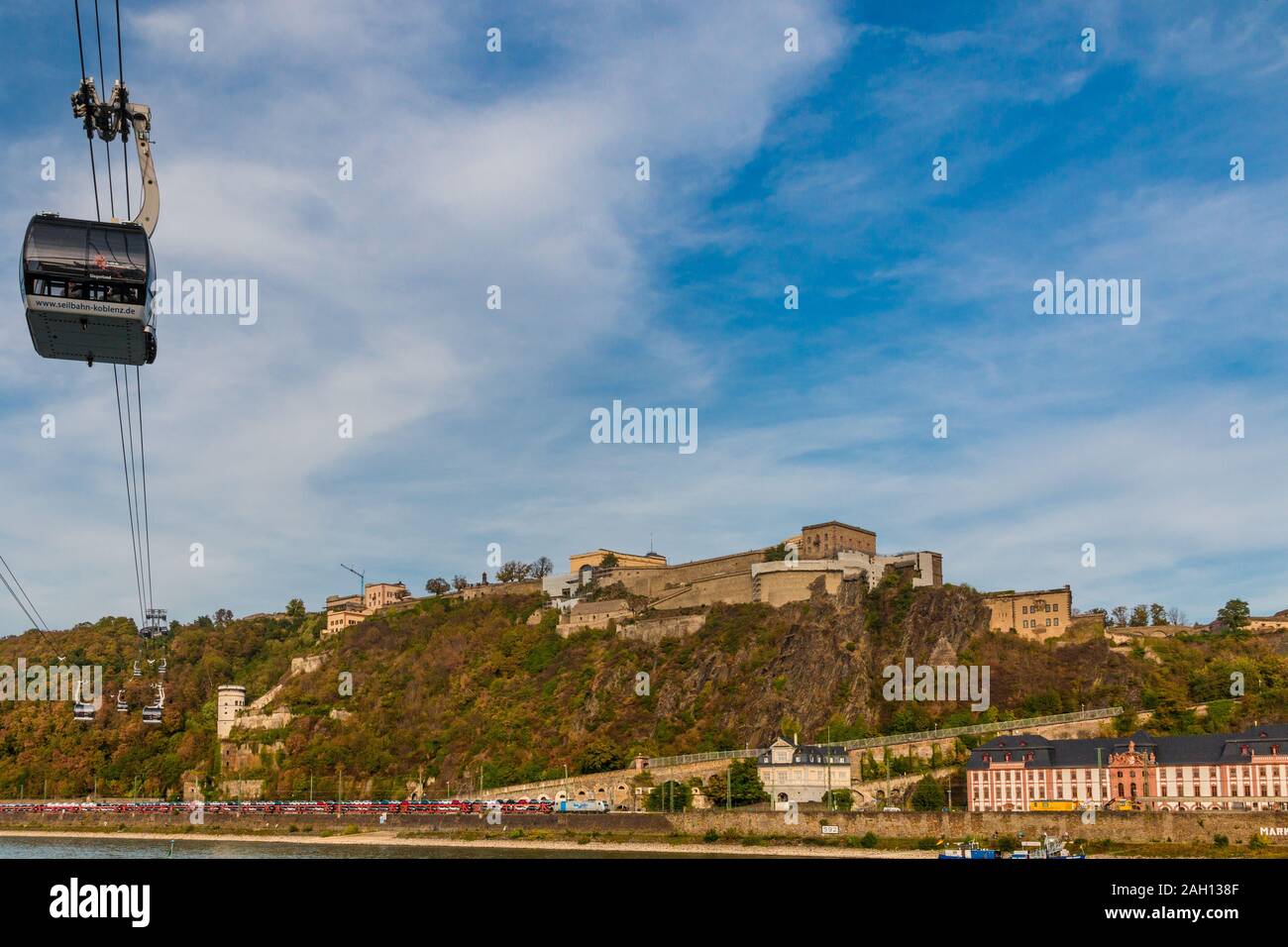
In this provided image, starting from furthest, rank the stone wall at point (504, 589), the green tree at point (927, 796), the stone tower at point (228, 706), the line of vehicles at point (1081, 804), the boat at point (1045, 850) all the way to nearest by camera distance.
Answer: the stone wall at point (504, 589) → the stone tower at point (228, 706) → the green tree at point (927, 796) → the line of vehicles at point (1081, 804) → the boat at point (1045, 850)

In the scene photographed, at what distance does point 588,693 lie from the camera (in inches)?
4690

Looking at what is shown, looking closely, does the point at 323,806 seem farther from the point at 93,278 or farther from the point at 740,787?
the point at 93,278

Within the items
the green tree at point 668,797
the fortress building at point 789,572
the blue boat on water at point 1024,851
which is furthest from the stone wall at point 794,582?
the blue boat on water at point 1024,851

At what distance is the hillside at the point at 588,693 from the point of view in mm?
103188

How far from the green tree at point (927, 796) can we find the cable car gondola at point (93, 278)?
67.3 meters

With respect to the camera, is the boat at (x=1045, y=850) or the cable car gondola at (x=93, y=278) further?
the boat at (x=1045, y=850)

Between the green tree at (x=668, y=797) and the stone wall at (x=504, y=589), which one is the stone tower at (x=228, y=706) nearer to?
the stone wall at (x=504, y=589)

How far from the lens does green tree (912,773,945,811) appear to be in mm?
83188

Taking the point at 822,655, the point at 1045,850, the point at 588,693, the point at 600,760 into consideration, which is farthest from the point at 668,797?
the point at 1045,850

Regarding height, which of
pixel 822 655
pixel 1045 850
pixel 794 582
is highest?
pixel 794 582

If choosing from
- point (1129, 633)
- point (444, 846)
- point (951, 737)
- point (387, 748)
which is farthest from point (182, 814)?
point (1129, 633)

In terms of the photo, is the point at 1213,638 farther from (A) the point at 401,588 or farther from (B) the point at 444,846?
(A) the point at 401,588

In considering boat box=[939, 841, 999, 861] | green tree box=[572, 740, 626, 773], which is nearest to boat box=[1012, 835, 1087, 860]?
boat box=[939, 841, 999, 861]

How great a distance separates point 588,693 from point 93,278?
9582cm
